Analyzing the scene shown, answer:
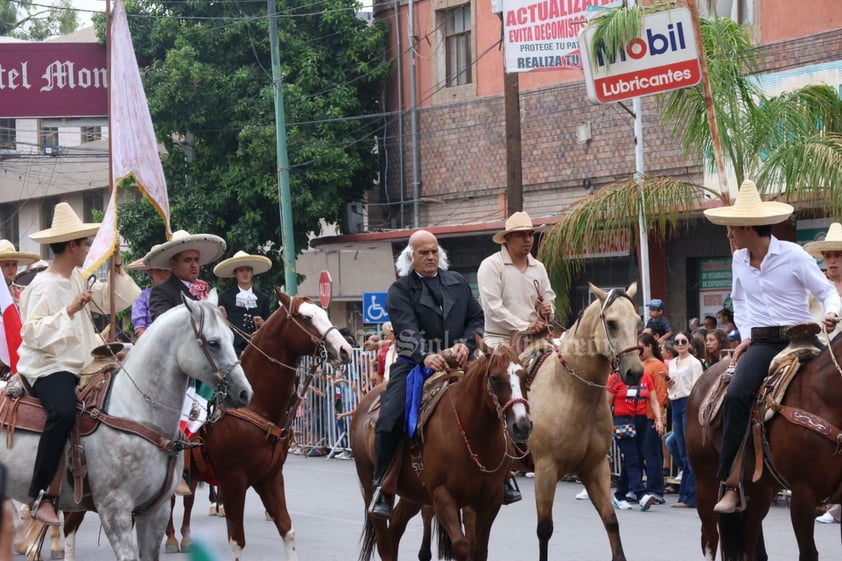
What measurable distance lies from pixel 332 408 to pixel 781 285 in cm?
1417

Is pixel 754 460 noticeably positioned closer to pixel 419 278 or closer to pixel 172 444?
pixel 419 278

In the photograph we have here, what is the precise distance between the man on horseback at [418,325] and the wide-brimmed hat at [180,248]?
1.77m

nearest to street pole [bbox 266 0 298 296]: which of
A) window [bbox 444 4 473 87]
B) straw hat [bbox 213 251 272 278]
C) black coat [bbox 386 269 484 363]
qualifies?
window [bbox 444 4 473 87]

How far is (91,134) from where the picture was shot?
41.9 metres

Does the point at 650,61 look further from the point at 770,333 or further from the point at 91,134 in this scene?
the point at 91,134

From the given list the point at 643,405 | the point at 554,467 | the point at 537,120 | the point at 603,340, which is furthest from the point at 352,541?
the point at 537,120

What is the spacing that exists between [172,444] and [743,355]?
3931mm

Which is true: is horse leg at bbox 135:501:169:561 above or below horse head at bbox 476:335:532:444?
below

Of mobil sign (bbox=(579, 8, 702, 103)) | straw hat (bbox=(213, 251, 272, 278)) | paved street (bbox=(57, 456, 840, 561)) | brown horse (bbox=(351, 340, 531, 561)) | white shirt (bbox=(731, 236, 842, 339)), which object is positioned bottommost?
paved street (bbox=(57, 456, 840, 561))

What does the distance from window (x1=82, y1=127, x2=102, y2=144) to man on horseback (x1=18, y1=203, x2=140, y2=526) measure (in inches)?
1344

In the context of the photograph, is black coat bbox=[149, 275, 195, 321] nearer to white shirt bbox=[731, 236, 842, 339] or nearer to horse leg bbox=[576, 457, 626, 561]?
horse leg bbox=[576, 457, 626, 561]

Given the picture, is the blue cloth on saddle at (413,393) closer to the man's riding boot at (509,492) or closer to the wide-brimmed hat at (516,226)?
the man's riding boot at (509,492)

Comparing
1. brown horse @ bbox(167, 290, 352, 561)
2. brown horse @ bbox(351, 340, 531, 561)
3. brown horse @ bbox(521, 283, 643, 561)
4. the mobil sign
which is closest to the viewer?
brown horse @ bbox(351, 340, 531, 561)

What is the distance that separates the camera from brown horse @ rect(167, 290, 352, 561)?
9758mm
